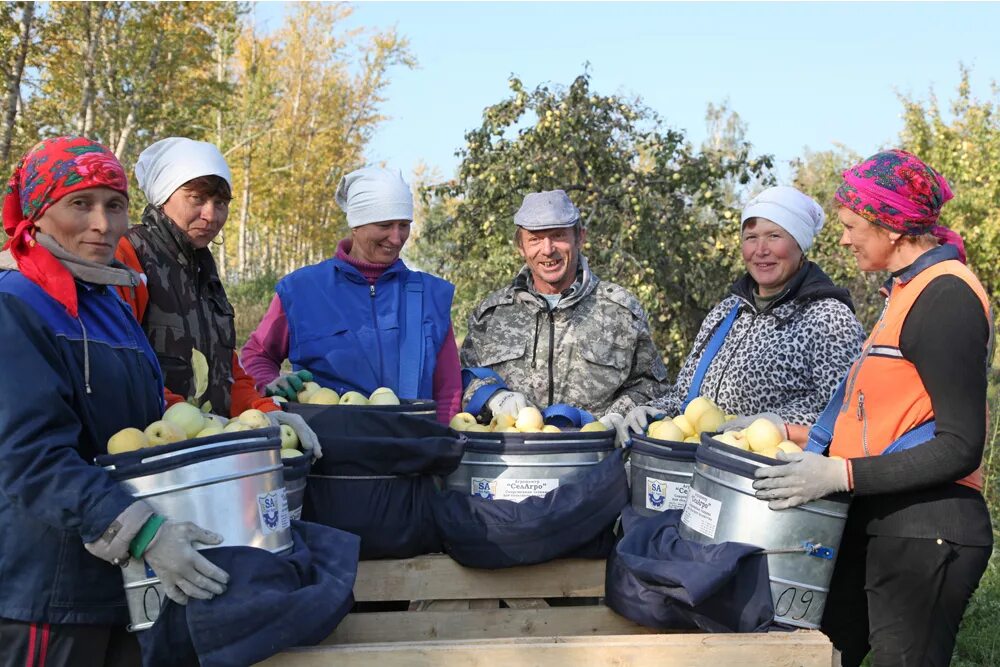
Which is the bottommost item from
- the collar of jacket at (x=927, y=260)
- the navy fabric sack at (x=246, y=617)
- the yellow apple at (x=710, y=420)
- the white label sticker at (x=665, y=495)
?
the navy fabric sack at (x=246, y=617)

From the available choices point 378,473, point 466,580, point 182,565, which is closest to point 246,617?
point 182,565

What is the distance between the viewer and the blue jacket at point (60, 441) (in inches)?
75.9

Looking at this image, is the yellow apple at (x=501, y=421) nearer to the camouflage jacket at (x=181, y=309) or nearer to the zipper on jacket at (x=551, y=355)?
the zipper on jacket at (x=551, y=355)

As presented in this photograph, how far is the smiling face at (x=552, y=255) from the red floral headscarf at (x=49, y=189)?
1938mm

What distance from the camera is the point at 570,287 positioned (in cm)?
396

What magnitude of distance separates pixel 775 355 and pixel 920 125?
55.8 feet

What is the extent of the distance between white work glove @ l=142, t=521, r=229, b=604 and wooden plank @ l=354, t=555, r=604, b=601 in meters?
0.80

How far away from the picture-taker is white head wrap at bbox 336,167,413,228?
3623 millimetres

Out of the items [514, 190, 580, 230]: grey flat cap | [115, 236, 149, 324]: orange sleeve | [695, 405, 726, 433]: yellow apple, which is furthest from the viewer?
[514, 190, 580, 230]: grey flat cap

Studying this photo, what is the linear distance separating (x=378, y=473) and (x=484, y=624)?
53 centimetres

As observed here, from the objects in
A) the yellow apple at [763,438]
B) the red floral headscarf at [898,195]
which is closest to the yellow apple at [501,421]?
the yellow apple at [763,438]

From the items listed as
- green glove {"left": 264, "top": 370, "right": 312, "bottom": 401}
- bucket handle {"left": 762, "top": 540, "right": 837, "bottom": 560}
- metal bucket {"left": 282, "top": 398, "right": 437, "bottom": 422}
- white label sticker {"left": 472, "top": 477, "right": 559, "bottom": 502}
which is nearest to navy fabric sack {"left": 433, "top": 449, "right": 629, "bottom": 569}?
white label sticker {"left": 472, "top": 477, "right": 559, "bottom": 502}

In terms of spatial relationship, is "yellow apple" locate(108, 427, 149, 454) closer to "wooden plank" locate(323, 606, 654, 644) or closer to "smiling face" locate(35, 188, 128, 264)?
"smiling face" locate(35, 188, 128, 264)

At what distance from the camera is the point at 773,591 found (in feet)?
7.45
